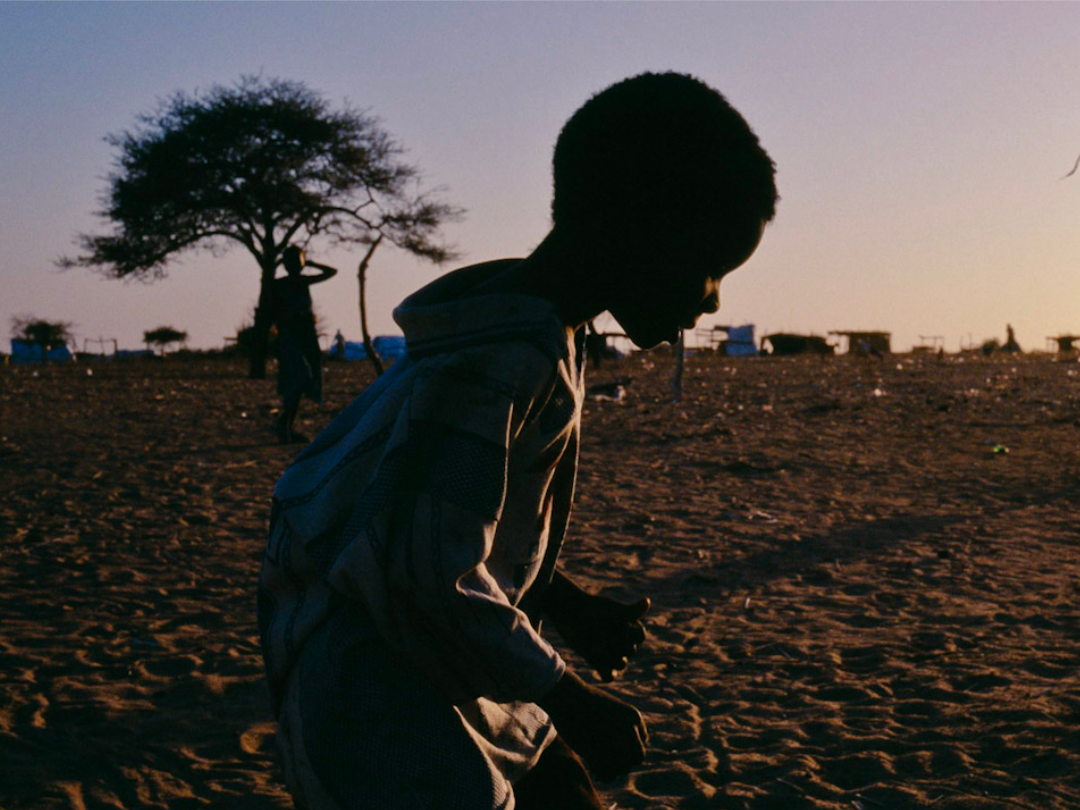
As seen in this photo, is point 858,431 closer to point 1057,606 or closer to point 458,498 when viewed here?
point 1057,606

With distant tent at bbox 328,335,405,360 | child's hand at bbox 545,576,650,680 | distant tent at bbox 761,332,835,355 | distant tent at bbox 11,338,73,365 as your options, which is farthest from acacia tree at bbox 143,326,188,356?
child's hand at bbox 545,576,650,680

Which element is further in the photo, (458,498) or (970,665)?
(970,665)

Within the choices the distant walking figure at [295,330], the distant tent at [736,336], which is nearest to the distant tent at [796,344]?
the distant tent at [736,336]

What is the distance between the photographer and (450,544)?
1178mm

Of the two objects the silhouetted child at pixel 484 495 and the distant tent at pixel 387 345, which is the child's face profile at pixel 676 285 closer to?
the silhouetted child at pixel 484 495

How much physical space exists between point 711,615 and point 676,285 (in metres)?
3.59

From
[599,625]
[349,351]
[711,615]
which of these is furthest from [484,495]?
[349,351]

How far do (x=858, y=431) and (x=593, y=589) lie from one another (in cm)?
709

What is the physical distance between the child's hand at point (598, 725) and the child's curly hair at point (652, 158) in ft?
1.86

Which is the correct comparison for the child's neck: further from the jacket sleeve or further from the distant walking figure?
the distant walking figure

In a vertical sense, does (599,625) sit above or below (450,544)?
below

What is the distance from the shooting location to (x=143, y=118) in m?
27.5

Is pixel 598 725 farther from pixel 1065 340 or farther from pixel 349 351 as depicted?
pixel 1065 340

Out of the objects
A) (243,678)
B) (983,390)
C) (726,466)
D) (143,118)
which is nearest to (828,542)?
(726,466)
